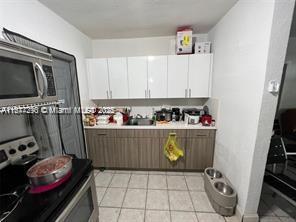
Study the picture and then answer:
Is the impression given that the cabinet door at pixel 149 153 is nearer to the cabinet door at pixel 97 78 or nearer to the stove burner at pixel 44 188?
the cabinet door at pixel 97 78

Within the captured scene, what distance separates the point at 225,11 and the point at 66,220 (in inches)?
102

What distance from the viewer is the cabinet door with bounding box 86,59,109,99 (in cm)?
241

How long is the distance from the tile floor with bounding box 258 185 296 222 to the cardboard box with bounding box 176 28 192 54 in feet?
7.67

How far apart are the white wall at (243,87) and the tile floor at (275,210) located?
25 centimetres

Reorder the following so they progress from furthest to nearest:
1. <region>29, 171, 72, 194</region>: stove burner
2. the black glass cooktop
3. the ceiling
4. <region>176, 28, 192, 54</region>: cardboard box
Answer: <region>176, 28, 192, 54</region>: cardboard box
the ceiling
<region>29, 171, 72, 194</region>: stove burner
the black glass cooktop

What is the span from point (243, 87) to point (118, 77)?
1.85 meters

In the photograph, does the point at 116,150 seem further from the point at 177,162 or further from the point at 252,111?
the point at 252,111

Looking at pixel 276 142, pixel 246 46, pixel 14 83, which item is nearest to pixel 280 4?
pixel 246 46

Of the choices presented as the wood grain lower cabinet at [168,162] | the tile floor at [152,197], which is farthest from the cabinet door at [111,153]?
the wood grain lower cabinet at [168,162]

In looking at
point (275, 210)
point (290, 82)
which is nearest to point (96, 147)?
point (275, 210)

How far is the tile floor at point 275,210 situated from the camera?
Answer: 4.99 feet

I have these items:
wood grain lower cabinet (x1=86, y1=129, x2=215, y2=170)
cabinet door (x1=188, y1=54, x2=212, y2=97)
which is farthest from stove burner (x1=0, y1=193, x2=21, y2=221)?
cabinet door (x1=188, y1=54, x2=212, y2=97)

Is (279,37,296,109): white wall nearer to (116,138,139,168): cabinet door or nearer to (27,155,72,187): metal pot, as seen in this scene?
(116,138,139,168): cabinet door

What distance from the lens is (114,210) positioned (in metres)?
1.68
